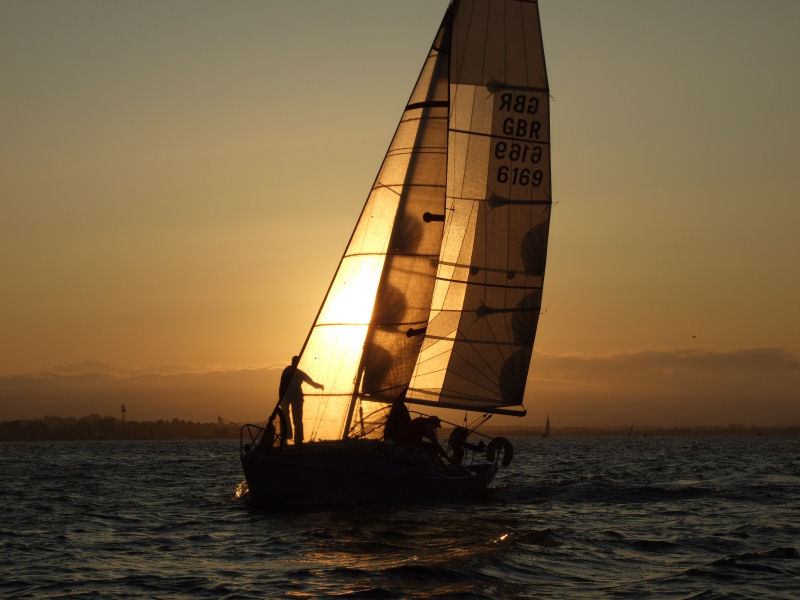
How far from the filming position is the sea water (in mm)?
15078

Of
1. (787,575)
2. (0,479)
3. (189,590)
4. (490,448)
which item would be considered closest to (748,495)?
(490,448)

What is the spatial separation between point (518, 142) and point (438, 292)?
5.09 metres

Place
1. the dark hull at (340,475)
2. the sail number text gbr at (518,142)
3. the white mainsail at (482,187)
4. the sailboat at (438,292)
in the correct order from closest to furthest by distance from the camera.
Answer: the dark hull at (340,475) < the sailboat at (438,292) < the white mainsail at (482,187) < the sail number text gbr at (518,142)

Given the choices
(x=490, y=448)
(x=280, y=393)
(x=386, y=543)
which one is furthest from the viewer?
(x=490, y=448)

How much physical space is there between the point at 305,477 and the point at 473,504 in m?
5.03

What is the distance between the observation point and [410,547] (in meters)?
18.4

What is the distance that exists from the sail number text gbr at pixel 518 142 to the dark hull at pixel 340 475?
9.52 m

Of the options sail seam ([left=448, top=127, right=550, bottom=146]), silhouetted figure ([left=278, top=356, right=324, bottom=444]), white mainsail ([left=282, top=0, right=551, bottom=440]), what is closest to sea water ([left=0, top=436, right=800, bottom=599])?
silhouetted figure ([left=278, top=356, right=324, bottom=444])

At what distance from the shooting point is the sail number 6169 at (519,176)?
95.8ft

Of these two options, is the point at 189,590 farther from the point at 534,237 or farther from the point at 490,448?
the point at 534,237

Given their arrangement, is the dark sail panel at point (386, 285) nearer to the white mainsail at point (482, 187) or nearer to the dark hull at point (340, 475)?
the white mainsail at point (482, 187)

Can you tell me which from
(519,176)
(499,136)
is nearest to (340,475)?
(519,176)

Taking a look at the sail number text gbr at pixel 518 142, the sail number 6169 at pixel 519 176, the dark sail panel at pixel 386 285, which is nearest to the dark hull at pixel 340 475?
the dark sail panel at pixel 386 285

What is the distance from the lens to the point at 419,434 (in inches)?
1004
